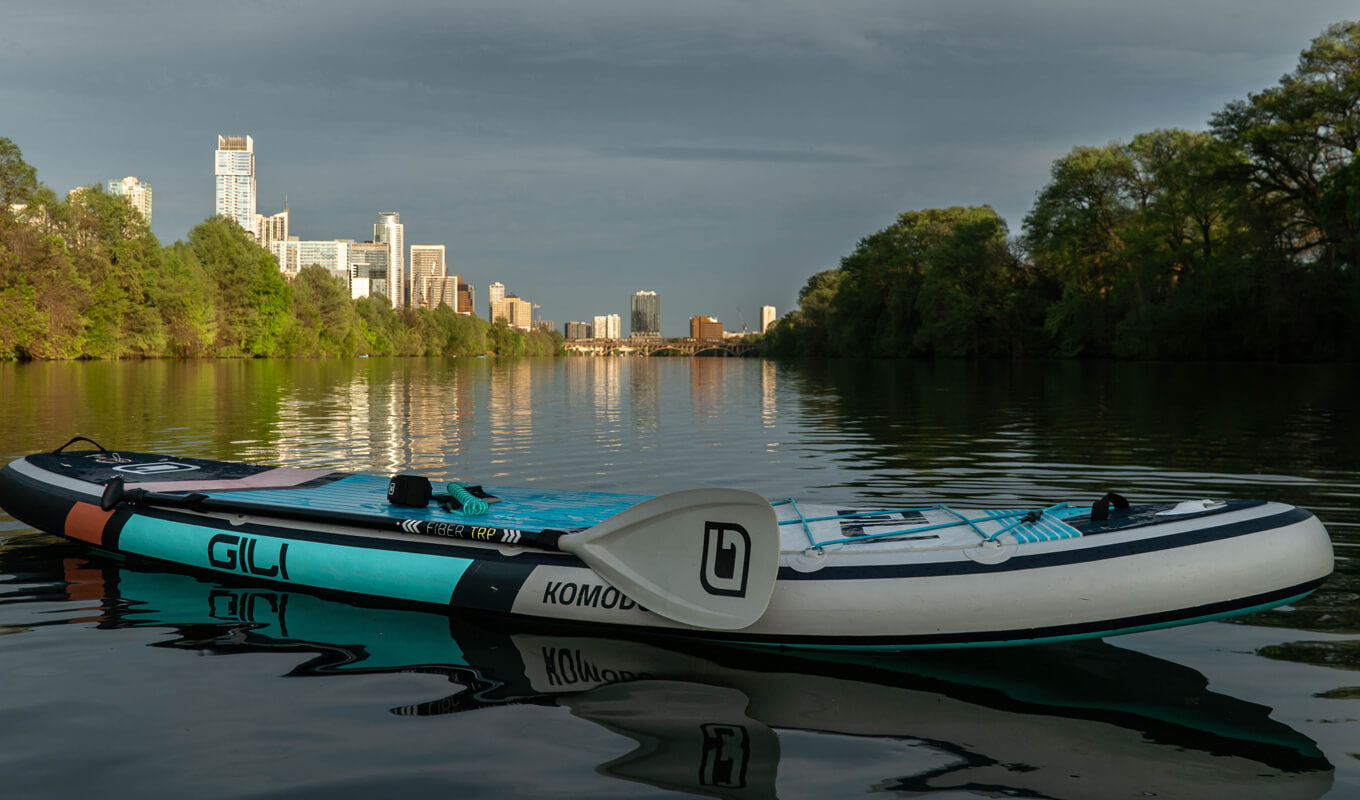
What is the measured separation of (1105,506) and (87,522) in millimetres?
7886

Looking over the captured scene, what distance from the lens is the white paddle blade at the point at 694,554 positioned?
5188 millimetres

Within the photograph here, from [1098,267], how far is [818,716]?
210ft

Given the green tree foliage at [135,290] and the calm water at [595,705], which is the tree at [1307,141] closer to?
the calm water at [595,705]

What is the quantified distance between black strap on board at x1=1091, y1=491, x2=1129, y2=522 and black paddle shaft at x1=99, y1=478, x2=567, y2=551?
327 centimetres

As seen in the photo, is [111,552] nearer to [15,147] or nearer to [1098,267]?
[15,147]

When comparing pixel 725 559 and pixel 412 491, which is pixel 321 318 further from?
pixel 725 559

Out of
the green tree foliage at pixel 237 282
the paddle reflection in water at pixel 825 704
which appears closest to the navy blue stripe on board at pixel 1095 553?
the paddle reflection in water at pixel 825 704

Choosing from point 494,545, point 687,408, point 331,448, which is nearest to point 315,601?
point 494,545

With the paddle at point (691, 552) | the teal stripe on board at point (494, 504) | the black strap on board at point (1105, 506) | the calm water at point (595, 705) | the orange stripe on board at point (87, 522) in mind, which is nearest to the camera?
the calm water at point (595, 705)

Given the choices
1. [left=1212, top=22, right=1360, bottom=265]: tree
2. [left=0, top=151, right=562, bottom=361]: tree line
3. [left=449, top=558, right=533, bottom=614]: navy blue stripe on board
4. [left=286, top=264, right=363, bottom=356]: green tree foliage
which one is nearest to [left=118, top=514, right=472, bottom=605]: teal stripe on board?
[left=449, top=558, right=533, bottom=614]: navy blue stripe on board

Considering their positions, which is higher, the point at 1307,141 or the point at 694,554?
the point at 1307,141

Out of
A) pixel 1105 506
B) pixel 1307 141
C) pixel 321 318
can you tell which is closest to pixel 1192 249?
pixel 1307 141

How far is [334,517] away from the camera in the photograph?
21.0 ft

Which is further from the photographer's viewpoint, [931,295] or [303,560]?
[931,295]
